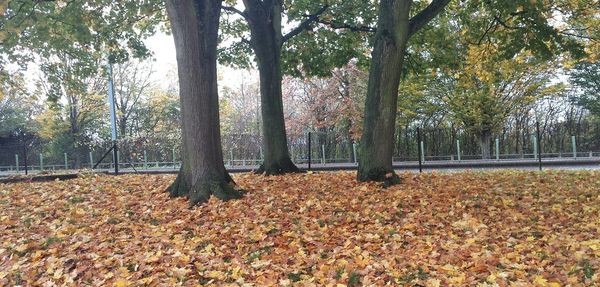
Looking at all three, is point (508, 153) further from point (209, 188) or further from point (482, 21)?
point (209, 188)

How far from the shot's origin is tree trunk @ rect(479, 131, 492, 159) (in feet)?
68.9

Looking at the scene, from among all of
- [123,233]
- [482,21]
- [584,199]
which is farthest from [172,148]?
[584,199]

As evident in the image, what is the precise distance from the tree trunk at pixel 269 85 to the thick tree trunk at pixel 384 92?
2930 mm

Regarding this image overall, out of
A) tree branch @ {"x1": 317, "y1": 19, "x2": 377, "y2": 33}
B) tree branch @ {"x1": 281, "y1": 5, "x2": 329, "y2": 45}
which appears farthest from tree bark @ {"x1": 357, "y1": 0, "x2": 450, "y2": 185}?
tree branch @ {"x1": 317, "y1": 19, "x2": 377, "y2": 33}

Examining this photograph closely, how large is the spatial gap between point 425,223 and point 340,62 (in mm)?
8791

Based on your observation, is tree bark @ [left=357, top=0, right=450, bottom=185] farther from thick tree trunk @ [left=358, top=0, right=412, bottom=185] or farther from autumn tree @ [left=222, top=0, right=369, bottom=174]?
autumn tree @ [left=222, top=0, right=369, bottom=174]

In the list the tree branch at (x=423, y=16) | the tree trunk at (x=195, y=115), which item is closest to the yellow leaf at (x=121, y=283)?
the tree trunk at (x=195, y=115)

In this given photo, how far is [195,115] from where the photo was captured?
7188 mm

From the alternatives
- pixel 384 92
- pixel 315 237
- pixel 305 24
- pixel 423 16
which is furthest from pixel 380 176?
pixel 305 24

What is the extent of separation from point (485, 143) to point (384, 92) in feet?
48.3

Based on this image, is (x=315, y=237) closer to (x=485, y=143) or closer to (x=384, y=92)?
(x=384, y=92)

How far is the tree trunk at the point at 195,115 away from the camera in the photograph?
23.0ft

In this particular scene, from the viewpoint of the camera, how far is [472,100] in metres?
21.0

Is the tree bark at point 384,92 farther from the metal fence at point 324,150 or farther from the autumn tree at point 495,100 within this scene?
the autumn tree at point 495,100
